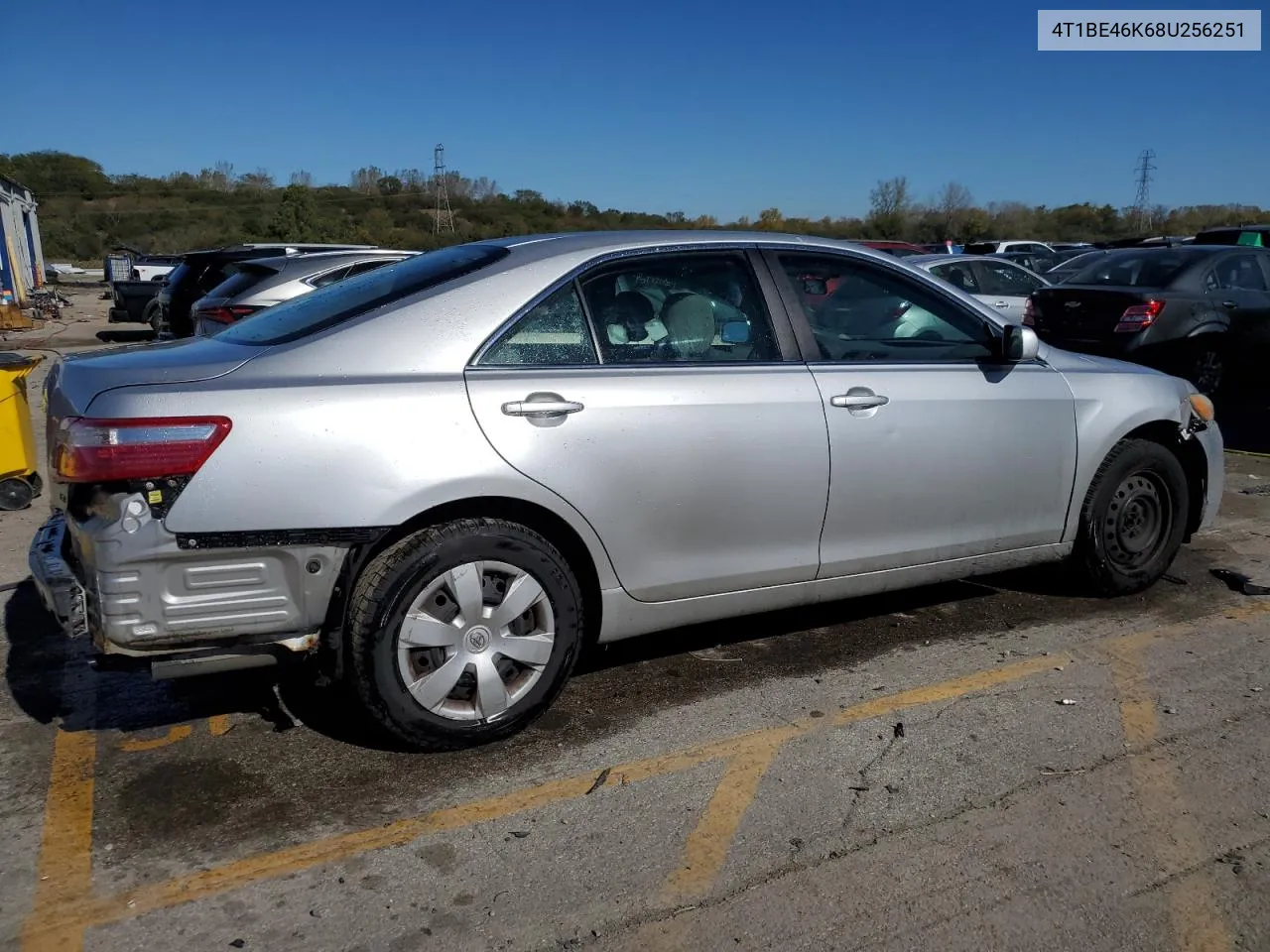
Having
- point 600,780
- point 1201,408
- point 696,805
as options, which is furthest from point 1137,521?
point 600,780

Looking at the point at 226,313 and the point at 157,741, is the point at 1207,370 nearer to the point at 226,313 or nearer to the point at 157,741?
the point at 226,313

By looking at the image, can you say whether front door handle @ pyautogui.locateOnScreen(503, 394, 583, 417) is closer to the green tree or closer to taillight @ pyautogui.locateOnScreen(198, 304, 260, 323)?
taillight @ pyautogui.locateOnScreen(198, 304, 260, 323)

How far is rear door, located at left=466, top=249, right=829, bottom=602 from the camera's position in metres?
3.47

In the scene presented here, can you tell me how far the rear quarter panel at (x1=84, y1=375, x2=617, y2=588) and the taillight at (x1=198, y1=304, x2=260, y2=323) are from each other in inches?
233

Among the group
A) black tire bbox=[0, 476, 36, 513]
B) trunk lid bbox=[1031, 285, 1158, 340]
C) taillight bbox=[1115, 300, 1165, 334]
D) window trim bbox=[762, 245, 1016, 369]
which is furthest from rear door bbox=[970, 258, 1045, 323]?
black tire bbox=[0, 476, 36, 513]

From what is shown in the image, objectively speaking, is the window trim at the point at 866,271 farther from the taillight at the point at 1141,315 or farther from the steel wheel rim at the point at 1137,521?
the taillight at the point at 1141,315

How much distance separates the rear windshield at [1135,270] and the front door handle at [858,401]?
737cm

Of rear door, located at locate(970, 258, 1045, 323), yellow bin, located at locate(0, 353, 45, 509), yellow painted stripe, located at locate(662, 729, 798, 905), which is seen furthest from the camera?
rear door, located at locate(970, 258, 1045, 323)

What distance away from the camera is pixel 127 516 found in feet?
9.79

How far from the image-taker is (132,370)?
3.19 metres

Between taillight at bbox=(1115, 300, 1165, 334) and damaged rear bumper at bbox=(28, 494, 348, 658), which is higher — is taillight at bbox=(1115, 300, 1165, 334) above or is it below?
above

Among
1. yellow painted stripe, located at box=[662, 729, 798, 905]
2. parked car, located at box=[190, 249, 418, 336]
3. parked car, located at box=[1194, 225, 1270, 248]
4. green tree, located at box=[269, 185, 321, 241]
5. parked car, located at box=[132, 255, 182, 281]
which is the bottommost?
yellow painted stripe, located at box=[662, 729, 798, 905]

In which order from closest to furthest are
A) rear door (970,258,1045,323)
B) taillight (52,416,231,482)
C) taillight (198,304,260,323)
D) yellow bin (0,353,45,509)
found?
taillight (52,416,231,482) → yellow bin (0,353,45,509) → taillight (198,304,260,323) → rear door (970,258,1045,323)

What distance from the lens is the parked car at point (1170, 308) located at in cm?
986
